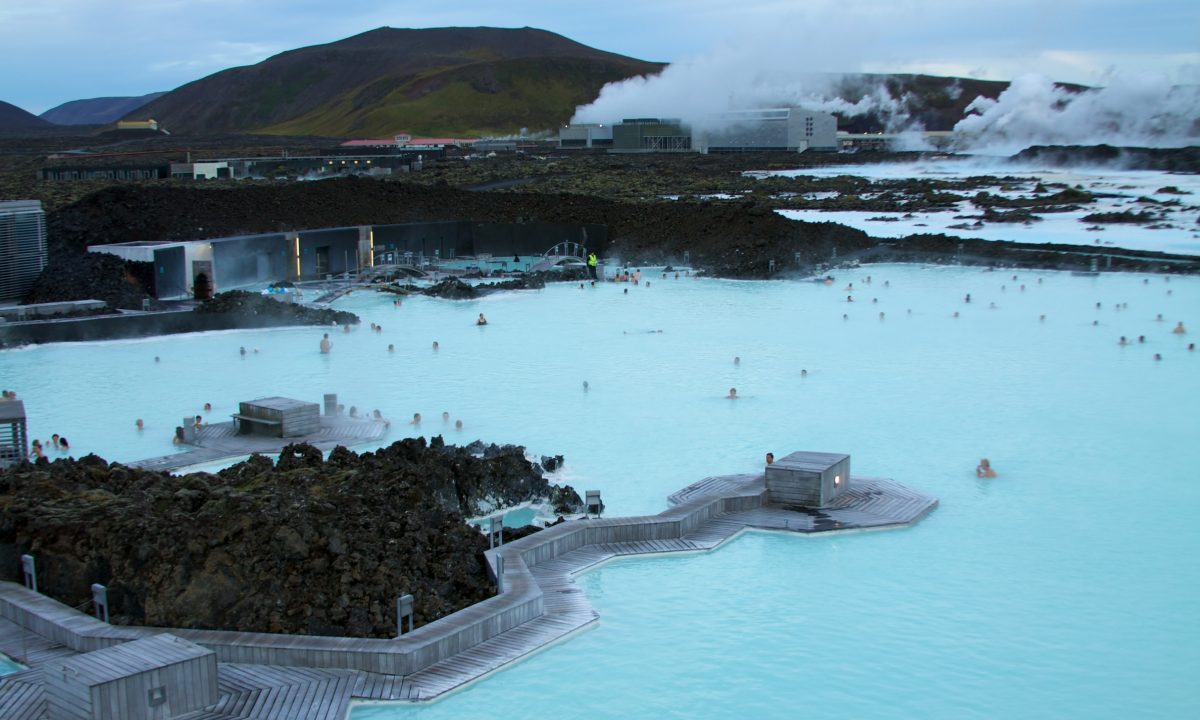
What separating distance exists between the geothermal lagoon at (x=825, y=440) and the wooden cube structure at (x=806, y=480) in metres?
0.62

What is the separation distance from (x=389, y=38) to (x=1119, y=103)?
482ft

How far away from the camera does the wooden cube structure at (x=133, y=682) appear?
226 inches

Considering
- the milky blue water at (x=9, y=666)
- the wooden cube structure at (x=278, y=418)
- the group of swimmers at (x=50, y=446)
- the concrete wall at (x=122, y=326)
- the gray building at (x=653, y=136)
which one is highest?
the gray building at (x=653, y=136)

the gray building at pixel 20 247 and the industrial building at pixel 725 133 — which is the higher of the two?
the industrial building at pixel 725 133

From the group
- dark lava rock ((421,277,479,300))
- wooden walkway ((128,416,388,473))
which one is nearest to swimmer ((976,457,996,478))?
wooden walkway ((128,416,388,473))

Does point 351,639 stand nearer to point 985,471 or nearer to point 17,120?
point 985,471

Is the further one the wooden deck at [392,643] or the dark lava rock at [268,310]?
the dark lava rock at [268,310]

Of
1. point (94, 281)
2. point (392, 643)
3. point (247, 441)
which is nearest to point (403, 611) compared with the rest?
point (392, 643)

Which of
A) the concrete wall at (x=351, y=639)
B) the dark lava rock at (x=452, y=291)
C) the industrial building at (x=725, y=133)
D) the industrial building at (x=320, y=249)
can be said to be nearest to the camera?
the concrete wall at (x=351, y=639)

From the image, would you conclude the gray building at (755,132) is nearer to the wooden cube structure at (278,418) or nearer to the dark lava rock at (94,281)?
the dark lava rock at (94,281)

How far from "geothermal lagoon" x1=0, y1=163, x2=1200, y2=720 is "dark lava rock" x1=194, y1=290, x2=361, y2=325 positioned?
0.54m

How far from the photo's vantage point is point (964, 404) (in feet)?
48.9

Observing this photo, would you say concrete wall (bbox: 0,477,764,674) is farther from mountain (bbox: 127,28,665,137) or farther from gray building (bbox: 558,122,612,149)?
mountain (bbox: 127,28,665,137)

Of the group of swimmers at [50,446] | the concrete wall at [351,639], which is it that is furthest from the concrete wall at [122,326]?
the concrete wall at [351,639]
